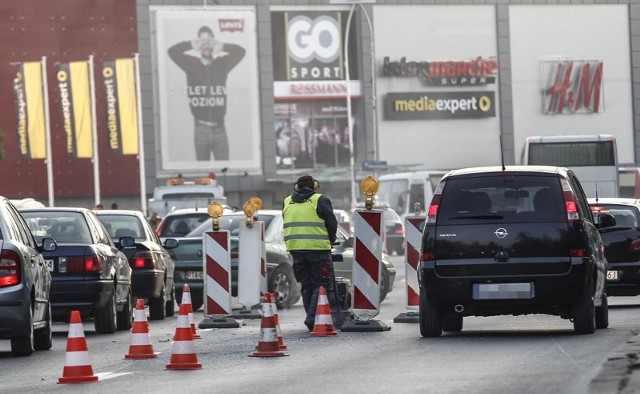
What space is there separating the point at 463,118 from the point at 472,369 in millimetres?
73099

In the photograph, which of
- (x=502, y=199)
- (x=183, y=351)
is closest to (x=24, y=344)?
(x=183, y=351)

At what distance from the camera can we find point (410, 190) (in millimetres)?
60469

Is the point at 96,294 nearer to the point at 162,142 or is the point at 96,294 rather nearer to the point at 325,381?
the point at 325,381

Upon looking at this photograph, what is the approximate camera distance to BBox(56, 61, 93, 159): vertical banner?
249 feet

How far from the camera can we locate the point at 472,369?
1287 cm

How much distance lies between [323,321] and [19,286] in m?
3.86

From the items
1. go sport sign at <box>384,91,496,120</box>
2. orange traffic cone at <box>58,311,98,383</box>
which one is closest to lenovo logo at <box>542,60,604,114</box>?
go sport sign at <box>384,91,496,120</box>

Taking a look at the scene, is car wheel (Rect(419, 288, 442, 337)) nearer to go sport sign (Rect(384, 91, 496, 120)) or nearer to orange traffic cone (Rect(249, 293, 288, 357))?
orange traffic cone (Rect(249, 293, 288, 357))

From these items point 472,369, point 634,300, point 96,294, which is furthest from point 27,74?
point 472,369

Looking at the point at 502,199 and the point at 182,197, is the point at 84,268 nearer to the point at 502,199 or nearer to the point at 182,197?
the point at 502,199

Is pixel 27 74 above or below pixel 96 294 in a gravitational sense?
above

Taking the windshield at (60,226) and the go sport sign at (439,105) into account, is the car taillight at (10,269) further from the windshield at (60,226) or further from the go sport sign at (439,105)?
the go sport sign at (439,105)

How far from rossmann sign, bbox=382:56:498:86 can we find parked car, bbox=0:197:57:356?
6804cm

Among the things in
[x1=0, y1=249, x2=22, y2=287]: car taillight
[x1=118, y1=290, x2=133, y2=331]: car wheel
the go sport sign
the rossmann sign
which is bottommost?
[x1=118, y1=290, x2=133, y2=331]: car wheel
